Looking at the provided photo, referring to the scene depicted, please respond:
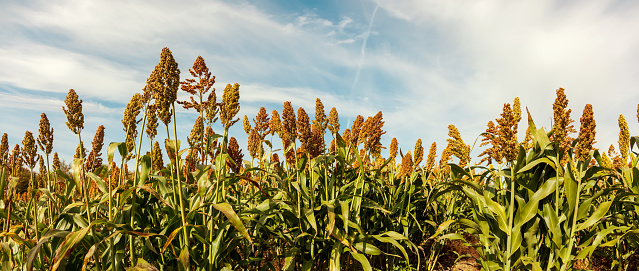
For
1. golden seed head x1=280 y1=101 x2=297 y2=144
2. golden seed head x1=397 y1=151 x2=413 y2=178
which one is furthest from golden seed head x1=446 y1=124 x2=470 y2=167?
golden seed head x1=280 y1=101 x2=297 y2=144

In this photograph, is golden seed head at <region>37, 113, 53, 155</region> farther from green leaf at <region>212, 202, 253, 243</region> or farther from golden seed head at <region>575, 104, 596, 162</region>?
golden seed head at <region>575, 104, 596, 162</region>

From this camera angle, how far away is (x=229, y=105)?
268 centimetres

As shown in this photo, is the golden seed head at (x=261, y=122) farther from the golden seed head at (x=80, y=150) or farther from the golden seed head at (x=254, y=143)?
the golden seed head at (x=80, y=150)

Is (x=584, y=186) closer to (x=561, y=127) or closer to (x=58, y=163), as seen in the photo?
(x=561, y=127)

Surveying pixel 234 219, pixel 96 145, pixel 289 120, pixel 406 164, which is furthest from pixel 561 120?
pixel 96 145

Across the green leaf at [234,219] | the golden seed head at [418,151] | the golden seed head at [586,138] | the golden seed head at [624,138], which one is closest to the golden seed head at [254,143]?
the green leaf at [234,219]

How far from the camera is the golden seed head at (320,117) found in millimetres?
3588

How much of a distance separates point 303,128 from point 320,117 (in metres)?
0.44

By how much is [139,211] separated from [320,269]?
1644 mm

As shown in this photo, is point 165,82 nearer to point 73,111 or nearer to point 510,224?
point 73,111

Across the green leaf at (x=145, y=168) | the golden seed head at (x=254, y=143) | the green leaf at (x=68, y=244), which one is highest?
the golden seed head at (x=254, y=143)

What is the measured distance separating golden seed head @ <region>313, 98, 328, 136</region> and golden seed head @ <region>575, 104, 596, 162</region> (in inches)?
101

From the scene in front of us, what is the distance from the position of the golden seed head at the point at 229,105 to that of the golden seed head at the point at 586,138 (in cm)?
338

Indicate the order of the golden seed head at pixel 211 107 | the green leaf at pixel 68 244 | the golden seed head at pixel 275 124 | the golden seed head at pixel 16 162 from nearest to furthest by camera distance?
1. the green leaf at pixel 68 244
2. the golden seed head at pixel 211 107
3. the golden seed head at pixel 16 162
4. the golden seed head at pixel 275 124
